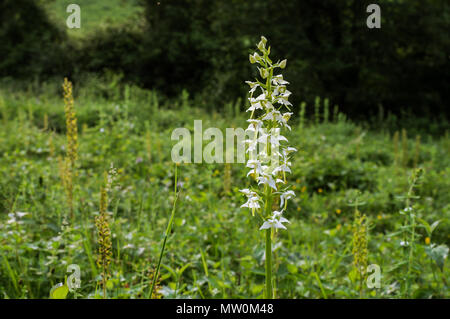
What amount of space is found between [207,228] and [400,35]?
10.7 meters

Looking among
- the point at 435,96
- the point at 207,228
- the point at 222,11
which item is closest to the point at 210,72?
the point at 222,11

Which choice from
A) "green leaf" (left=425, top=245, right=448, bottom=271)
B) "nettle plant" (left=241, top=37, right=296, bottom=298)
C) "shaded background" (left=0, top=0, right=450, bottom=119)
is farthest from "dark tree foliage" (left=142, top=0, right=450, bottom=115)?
"nettle plant" (left=241, top=37, right=296, bottom=298)

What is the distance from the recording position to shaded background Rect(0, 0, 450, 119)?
11.2 meters

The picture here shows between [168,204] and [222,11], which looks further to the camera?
[222,11]

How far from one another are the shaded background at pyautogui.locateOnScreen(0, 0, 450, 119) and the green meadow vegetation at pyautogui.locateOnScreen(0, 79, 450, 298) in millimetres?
5130

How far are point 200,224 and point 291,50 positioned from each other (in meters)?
8.72

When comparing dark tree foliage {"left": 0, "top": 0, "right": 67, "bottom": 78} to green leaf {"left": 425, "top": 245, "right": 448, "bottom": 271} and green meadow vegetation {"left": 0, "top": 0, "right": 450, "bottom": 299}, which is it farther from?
green leaf {"left": 425, "top": 245, "right": 448, "bottom": 271}

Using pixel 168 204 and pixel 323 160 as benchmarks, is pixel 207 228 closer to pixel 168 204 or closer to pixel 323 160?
pixel 168 204

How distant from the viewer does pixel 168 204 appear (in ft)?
11.6

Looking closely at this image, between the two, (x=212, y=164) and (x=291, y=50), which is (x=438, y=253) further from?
(x=291, y=50)

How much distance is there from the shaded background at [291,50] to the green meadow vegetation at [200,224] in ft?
16.8

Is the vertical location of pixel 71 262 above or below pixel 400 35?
below

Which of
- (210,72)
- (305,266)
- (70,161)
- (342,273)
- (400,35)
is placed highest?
(400,35)

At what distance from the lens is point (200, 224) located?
10.3 feet
